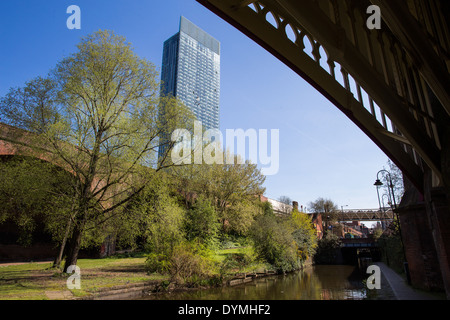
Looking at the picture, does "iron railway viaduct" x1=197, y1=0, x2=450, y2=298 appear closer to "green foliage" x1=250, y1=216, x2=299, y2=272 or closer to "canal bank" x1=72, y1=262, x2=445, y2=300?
"canal bank" x1=72, y1=262, x2=445, y2=300

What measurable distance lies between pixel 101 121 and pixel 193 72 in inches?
3403

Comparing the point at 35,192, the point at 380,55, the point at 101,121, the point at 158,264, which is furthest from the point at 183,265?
the point at 380,55

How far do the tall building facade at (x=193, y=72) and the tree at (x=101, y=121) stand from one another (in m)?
71.1

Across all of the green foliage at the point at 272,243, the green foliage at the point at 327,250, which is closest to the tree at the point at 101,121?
the green foliage at the point at 272,243

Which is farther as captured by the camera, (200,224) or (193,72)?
(193,72)

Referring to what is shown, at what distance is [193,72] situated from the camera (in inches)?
3725

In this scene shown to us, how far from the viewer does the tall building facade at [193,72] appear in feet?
297

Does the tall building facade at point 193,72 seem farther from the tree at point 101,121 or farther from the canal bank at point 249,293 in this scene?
the canal bank at point 249,293

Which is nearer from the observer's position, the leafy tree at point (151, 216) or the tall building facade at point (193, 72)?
the leafy tree at point (151, 216)

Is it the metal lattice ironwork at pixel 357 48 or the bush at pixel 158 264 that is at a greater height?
the metal lattice ironwork at pixel 357 48

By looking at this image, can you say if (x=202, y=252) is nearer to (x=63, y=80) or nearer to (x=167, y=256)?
(x=167, y=256)

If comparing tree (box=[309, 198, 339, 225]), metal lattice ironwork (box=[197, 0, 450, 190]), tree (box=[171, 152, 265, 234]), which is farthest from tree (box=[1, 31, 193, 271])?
tree (box=[309, 198, 339, 225])

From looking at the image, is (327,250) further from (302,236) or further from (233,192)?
(233,192)
